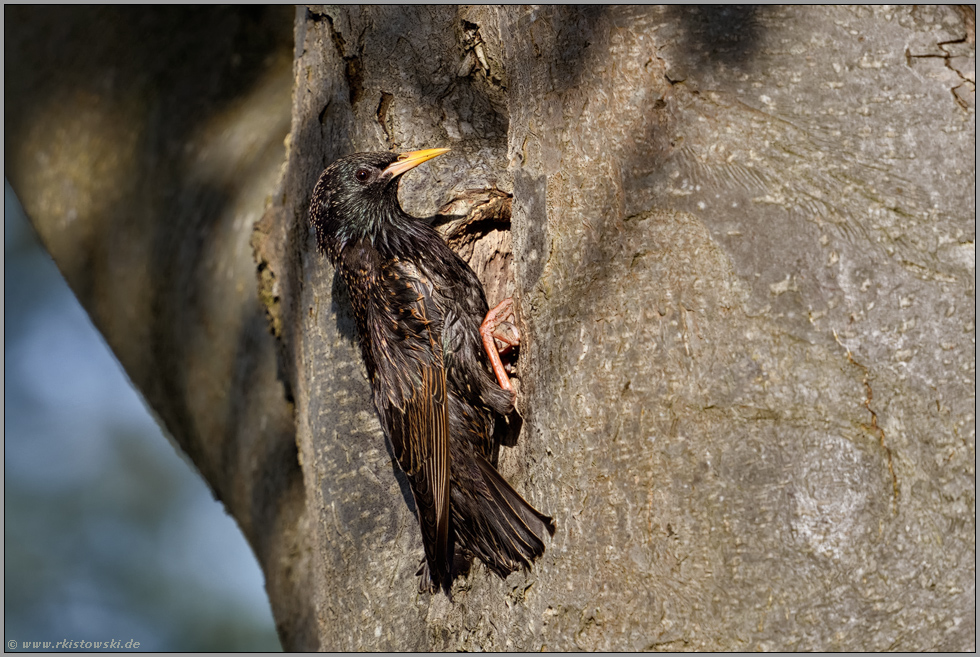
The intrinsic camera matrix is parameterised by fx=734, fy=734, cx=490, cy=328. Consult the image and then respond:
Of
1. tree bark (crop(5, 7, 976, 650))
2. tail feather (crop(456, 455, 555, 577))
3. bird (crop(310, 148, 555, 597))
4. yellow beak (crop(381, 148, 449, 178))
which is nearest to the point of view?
tree bark (crop(5, 7, 976, 650))

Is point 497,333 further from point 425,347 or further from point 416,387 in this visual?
point 416,387

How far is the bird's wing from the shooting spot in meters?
2.56

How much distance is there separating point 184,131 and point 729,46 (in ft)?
11.1

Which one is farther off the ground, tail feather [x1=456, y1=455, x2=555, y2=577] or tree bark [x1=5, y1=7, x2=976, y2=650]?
tree bark [x1=5, y1=7, x2=976, y2=650]

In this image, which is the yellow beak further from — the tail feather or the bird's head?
the tail feather

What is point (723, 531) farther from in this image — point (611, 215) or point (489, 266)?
point (489, 266)

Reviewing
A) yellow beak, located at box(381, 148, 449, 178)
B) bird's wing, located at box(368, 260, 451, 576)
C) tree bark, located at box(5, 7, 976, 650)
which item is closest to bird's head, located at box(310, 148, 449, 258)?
yellow beak, located at box(381, 148, 449, 178)

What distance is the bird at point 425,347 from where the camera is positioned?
2545 millimetres

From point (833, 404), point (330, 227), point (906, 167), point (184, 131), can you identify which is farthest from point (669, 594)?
point (184, 131)

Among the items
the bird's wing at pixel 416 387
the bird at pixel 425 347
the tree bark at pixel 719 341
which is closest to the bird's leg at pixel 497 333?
the bird at pixel 425 347

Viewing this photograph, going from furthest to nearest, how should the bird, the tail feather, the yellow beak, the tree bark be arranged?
the yellow beak < the bird < the tail feather < the tree bark

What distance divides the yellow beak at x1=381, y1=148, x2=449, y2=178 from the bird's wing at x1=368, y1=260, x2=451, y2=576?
0.44 meters

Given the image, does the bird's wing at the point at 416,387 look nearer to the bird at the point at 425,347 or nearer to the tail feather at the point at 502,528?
the bird at the point at 425,347

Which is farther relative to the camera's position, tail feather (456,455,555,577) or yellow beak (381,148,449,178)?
yellow beak (381,148,449,178)
